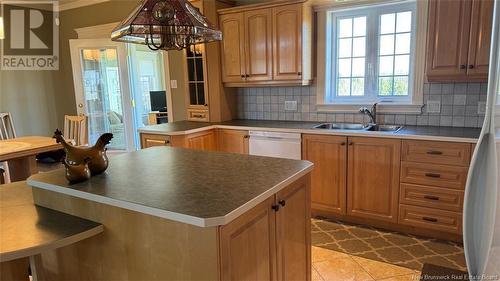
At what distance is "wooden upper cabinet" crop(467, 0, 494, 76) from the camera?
2.51 metres

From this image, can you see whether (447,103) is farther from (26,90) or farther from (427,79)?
(26,90)

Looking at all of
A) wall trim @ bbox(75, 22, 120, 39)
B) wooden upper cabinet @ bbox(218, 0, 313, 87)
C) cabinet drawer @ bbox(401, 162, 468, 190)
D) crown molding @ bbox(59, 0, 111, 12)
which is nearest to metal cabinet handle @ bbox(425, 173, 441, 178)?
cabinet drawer @ bbox(401, 162, 468, 190)

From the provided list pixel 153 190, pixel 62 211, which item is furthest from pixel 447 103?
pixel 62 211

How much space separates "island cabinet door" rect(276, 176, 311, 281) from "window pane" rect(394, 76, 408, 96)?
206 cm

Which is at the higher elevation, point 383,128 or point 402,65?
point 402,65

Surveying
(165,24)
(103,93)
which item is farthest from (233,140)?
(103,93)

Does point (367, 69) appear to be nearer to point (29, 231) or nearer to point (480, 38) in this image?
point (480, 38)

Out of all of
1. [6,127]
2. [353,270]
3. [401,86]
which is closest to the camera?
[353,270]

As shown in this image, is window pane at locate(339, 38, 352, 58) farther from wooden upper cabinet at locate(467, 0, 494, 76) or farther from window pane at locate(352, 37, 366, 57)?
wooden upper cabinet at locate(467, 0, 494, 76)

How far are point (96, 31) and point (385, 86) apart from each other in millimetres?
4092

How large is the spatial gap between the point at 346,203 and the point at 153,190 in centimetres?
212

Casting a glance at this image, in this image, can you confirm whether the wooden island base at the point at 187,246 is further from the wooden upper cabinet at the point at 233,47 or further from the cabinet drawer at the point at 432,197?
the wooden upper cabinet at the point at 233,47

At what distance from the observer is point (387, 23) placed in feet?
10.9

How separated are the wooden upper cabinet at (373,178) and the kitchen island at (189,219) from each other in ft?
4.29
